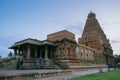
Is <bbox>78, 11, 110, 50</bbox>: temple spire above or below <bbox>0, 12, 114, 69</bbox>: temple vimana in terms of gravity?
above

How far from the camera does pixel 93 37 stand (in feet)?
161

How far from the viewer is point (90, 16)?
2200 inches

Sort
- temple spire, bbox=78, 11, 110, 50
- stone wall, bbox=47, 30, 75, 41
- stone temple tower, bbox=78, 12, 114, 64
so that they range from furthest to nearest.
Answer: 1. temple spire, bbox=78, 11, 110, 50
2. stone temple tower, bbox=78, 12, 114, 64
3. stone wall, bbox=47, 30, 75, 41

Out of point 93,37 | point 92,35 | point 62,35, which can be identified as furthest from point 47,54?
point 92,35

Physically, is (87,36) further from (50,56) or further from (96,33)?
(50,56)

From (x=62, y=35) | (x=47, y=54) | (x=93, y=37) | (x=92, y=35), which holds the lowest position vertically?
(x=47, y=54)

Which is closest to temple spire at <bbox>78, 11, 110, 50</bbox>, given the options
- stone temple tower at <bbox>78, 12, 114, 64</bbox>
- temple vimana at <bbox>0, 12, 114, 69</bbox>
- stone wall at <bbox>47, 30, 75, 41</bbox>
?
stone temple tower at <bbox>78, 12, 114, 64</bbox>

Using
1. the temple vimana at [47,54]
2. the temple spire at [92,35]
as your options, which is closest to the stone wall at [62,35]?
the temple vimana at [47,54]

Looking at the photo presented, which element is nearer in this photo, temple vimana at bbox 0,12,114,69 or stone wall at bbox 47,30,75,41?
temple vimana at bbox 0,12,114,69

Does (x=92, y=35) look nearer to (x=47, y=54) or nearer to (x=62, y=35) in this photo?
(x=62, y=35)

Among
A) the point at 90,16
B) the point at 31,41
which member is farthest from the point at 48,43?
the point at 90,16

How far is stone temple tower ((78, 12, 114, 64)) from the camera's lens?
47812 millimetres

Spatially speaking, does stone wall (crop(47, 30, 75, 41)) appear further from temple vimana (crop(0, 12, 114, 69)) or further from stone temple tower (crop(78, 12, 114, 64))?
stone temple tower (crop(78, 12, 114, 64))

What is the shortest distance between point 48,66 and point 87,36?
31700 millimetres
